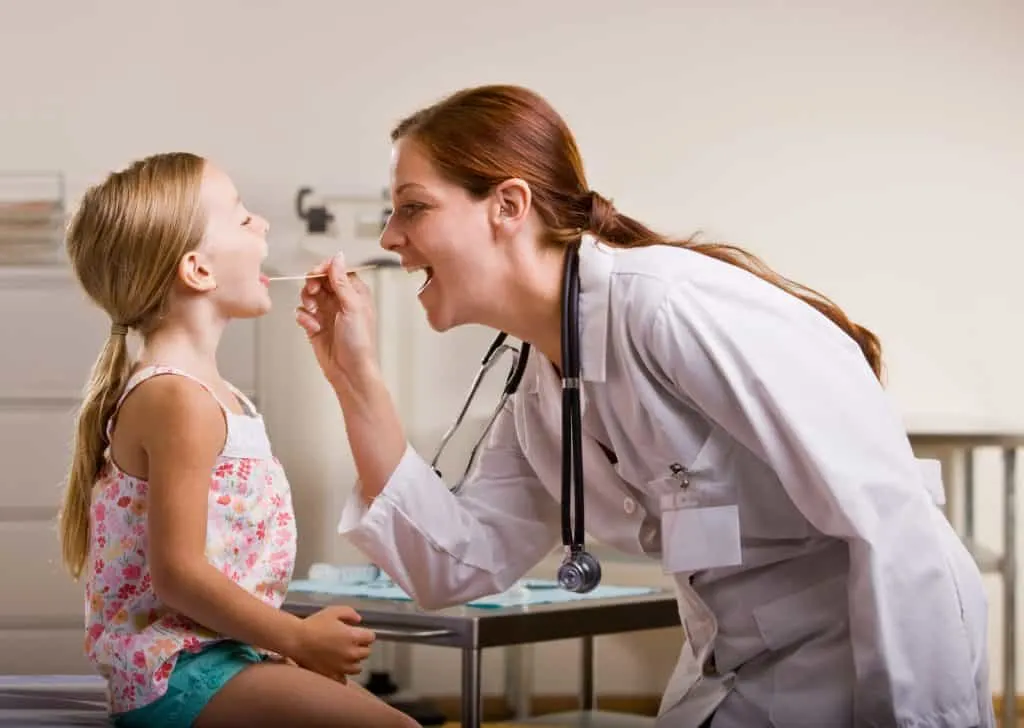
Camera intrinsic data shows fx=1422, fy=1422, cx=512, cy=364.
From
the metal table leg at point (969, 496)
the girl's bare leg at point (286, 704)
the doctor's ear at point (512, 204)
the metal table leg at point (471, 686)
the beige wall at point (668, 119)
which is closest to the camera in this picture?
the girl's bare leg at point (286, 704)

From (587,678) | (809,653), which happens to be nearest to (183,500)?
(809,653)

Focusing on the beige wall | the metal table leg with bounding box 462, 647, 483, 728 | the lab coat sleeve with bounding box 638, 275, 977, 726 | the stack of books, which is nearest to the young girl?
the lab coat sleeve with bounding box 638, 275, 977, 726

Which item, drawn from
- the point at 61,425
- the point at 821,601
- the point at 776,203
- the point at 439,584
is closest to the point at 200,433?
the point at 439,584

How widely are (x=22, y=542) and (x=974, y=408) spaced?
257 centimetres

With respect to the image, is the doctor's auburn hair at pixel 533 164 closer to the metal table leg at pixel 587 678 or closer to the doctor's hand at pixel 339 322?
the doctor's hand at pixel 339 322

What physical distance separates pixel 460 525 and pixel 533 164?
1.41ft

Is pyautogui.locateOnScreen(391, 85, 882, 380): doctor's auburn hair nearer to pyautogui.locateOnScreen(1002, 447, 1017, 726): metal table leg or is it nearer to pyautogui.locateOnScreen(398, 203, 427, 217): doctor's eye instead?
pyautogui.locateOnScreen(398, 203, 427, 217): doctor's eye

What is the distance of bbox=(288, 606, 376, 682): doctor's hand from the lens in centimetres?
148

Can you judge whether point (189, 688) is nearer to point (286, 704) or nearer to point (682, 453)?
point (286, 704)

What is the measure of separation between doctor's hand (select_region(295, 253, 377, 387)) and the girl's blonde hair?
0.15m

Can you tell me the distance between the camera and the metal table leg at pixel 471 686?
Answer: 2.41m

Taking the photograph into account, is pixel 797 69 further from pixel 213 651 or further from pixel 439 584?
pixel 213 651

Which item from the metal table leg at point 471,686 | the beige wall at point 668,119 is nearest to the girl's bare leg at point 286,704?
the metal table leg at point 471,686

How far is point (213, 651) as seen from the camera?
1524mm
